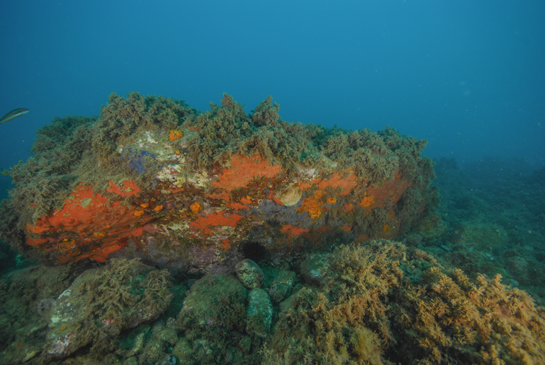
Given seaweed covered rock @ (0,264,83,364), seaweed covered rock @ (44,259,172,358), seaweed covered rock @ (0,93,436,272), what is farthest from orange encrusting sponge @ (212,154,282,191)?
seaweed covered rock @ (0,264,83,364)

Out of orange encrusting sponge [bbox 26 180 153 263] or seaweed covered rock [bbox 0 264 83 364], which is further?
orange encrusting sponge [bbox 26 180 153 263]

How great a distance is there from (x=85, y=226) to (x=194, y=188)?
8.08ft

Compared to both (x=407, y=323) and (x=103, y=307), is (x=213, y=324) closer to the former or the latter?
(x=103, y=307)

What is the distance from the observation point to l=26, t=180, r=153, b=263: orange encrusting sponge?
4.21 m

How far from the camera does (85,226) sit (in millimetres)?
4453

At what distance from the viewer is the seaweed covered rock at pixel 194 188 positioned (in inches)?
169

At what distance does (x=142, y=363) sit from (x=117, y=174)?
3.46 meters

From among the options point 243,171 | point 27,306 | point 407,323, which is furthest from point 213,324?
point 27,306

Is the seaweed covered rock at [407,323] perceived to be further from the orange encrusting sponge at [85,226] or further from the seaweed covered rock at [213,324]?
the orange encrusting sponge at [85,226]

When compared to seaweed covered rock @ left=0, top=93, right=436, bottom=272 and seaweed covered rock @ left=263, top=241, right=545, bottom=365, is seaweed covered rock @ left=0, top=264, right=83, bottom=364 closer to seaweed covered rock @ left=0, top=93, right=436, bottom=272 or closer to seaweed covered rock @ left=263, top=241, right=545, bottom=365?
seaweed covered rock @ left=0, top=93, right=436, bottom=272

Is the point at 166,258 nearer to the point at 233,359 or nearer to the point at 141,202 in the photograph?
the point at 141,202

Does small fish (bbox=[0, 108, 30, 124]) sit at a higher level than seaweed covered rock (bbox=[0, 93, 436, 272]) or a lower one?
higher

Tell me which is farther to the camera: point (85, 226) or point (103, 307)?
point (85, 226)

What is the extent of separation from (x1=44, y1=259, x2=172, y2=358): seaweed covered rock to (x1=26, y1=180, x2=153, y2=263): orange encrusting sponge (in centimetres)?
94
